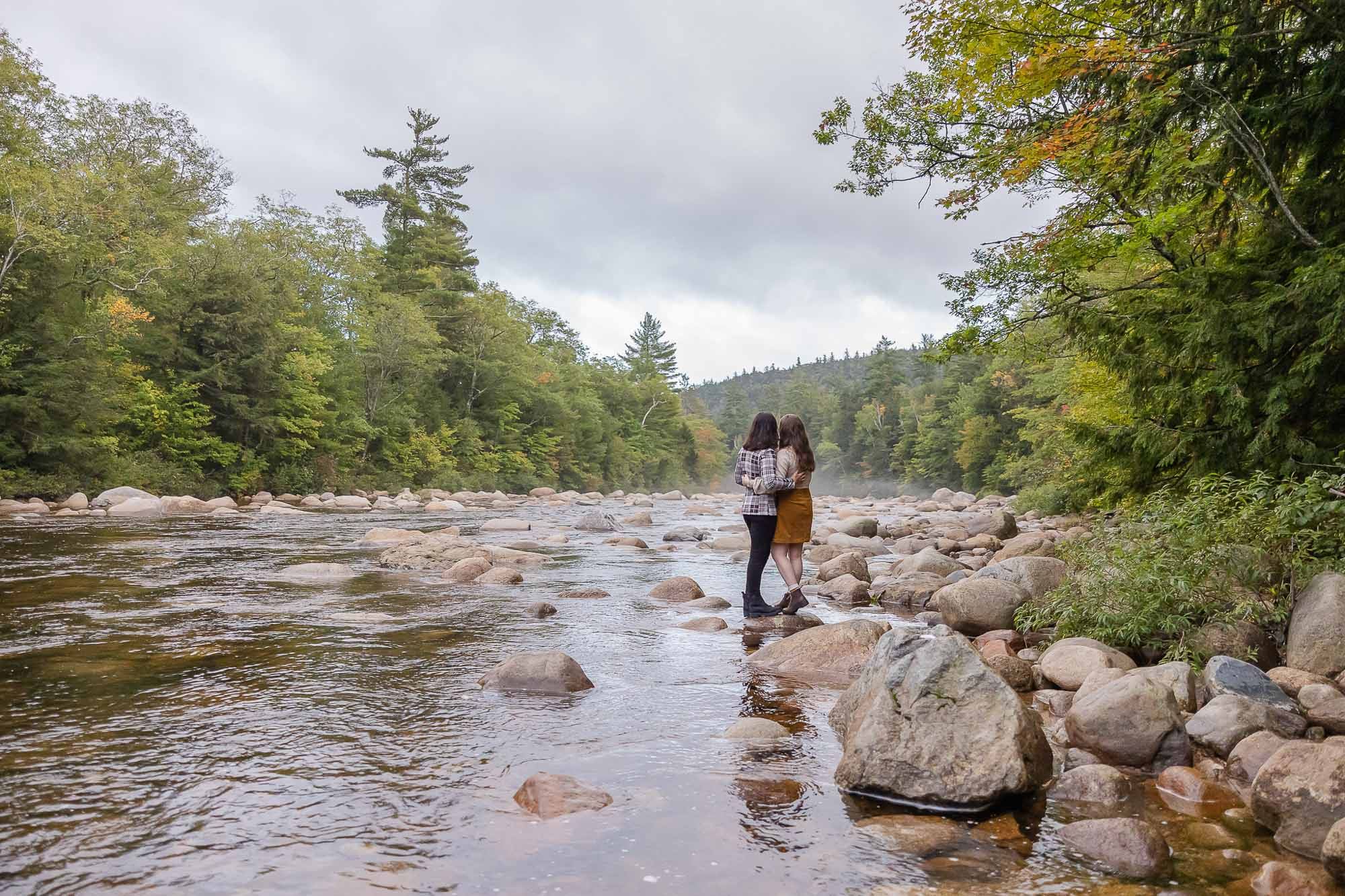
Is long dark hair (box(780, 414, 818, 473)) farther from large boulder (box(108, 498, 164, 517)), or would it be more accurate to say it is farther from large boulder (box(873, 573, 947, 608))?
large boulder (box(108, 498, 164, 517))

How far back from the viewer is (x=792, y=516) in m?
7.95

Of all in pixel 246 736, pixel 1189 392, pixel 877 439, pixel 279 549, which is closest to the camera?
pixel 246 736

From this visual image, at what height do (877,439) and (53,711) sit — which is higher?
(877,439)

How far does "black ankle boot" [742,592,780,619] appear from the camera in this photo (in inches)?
319

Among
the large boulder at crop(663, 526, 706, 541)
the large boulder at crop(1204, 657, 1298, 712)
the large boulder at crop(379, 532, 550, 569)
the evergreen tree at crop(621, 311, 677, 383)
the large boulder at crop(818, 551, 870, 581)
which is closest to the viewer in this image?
the large boulder at crop(1204, 657, 1298, 712)

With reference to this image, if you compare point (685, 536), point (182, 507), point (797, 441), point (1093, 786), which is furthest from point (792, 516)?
point (182, 507)

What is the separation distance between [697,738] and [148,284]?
26514mm

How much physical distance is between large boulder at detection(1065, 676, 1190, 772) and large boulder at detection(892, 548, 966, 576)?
686 cm

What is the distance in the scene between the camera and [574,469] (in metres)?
56.2

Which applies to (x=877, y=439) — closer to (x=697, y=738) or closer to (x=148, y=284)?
(x=148, y=284)

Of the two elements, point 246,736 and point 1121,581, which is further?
point 1121,581

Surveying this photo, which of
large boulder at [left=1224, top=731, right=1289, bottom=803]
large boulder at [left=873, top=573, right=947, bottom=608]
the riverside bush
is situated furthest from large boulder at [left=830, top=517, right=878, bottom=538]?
large boulder at [left=1224, top=731, right=1289, bottom=803]

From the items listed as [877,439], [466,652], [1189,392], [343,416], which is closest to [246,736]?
[466,652]

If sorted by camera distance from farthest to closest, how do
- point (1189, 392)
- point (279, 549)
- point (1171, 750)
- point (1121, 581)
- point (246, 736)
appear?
1. point (279, 549)
2. point (1189, 392)
3. point (1121, 581)
4. point (246, 736)
5. point (1171, 750)
